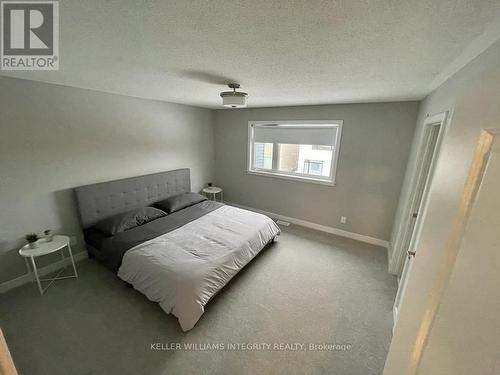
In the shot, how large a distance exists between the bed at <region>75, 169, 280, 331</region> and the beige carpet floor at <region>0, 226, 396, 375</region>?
0.23 metres

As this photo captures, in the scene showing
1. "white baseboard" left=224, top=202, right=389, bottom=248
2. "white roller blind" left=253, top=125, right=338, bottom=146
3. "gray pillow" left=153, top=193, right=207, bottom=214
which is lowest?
"white baseboard" left=224, top=202, right=389, bottom=248

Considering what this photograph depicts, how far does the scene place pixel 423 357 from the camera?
1.94 feet

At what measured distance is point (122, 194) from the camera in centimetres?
290

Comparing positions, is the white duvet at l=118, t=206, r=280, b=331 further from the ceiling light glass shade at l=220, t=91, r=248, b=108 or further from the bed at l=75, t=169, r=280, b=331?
the ceiling light glass shade at l=220, t=91, r=248, b=108

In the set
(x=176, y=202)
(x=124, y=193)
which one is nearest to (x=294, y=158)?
(x=176, y=202)

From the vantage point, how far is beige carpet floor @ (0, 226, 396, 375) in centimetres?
149

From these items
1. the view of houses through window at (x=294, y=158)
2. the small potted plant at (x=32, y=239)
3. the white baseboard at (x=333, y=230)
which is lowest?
the white baseboard at (x=333, y=230)

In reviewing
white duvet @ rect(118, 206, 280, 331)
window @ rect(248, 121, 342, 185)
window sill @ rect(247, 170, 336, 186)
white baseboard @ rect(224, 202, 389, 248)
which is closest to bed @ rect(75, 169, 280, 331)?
white duvet @ rect(118, 206, 280, 331)

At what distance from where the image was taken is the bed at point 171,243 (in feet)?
5.76

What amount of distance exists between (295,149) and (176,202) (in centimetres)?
244

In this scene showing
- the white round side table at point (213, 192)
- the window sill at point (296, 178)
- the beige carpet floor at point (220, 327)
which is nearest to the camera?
the beige carpet floor at point (220, 327)

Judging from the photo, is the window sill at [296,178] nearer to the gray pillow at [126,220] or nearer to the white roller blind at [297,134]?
the white roller blind at [297,134]

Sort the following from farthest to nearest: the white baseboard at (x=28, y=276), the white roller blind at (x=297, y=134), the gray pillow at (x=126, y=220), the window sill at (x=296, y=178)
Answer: the window sill at (x=296, y=178)
the white roller blind at (x=297, y=134)
the gray pillow at (x=126, y=220)
the white baseboard at (x=28, y=276)

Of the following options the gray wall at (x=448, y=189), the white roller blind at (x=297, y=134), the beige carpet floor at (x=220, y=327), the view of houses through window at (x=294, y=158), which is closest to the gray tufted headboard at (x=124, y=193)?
the beige carpet floor at (x=220, y=327)
